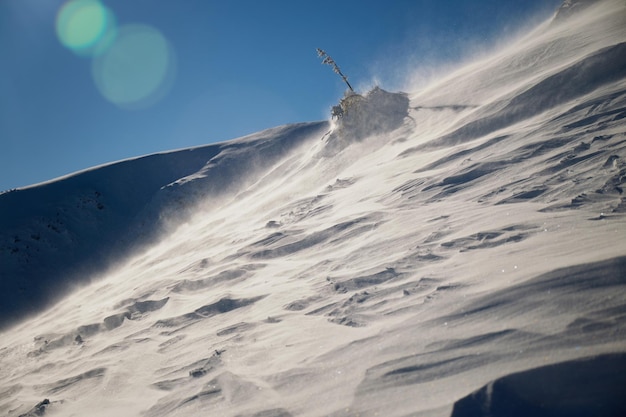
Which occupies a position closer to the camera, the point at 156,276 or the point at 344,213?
the point at 344,213

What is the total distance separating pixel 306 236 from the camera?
233 inches

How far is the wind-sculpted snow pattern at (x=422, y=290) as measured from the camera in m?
1.96

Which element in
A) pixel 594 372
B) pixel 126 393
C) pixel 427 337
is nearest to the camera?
pixel 594 372

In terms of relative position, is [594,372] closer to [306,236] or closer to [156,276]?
[306,236]

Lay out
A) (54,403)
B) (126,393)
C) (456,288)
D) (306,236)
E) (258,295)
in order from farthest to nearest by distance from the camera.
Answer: (306,236)
(258,295)
(54,403)
(126,393)
(456,288)

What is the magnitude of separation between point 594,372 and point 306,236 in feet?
14.6

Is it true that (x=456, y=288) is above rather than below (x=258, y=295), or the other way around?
below

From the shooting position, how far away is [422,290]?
2.97 metres

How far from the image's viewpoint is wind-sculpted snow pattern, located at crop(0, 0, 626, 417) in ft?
6.43

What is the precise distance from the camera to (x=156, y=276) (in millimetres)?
7941

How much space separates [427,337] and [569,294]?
854mm

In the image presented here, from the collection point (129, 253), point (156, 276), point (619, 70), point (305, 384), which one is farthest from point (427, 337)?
point (129, 253)

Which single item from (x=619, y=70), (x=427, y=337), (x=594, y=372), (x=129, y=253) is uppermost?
(x=129, y=253)

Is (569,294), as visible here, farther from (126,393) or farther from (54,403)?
(54,403)
